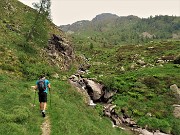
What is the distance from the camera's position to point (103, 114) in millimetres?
34719

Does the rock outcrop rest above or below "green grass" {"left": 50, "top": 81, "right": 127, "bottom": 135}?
above

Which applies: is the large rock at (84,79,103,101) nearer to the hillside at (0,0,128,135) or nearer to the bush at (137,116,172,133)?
the hillside at (0,0,128,135)

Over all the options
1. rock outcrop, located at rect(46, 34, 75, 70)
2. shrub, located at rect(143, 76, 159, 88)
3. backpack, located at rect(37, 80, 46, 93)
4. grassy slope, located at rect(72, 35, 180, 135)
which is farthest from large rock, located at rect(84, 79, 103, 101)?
backpack, located at rect(37, 80, 46, 93)

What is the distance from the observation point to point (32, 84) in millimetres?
35062

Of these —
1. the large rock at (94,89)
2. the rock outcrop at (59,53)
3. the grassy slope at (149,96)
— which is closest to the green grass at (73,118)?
the large rock at (94,89)

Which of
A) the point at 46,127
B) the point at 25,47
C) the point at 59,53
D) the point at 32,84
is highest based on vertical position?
the point at 25,47

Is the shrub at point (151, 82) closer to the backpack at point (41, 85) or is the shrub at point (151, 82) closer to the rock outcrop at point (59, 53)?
the rock outcrop at point (59, 53)

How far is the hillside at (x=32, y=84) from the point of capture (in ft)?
71.3

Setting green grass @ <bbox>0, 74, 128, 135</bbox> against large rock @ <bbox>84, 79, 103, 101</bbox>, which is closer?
green grass @ <bbox>0, 74, 128, 135</bbox>

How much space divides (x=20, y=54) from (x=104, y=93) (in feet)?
52.2

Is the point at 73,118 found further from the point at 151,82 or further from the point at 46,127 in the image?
the point at 151,82

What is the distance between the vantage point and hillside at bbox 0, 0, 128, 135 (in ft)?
71.3

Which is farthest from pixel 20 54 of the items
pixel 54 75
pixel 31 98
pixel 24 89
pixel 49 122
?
pixel 49 122

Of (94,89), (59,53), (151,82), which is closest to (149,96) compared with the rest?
(151,82)
